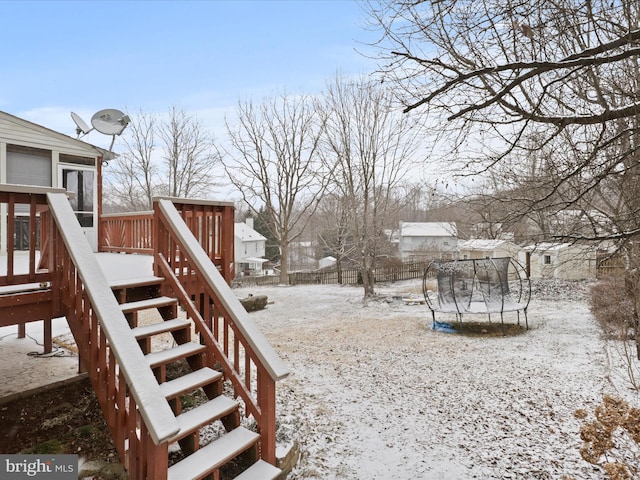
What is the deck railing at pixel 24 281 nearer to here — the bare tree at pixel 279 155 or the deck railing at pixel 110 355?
the deck railing at pixel 110 355

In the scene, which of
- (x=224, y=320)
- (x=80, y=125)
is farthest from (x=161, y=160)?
(x=224, y=320)

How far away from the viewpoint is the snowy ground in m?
3.44

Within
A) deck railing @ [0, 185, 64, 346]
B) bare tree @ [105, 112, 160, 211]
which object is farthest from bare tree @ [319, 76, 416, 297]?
deck railing @ [0, 185, 64, 346]

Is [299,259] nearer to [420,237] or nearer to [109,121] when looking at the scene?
[420,237]

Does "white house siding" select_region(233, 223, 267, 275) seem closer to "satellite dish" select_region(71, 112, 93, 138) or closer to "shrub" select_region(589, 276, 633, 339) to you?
"satellite dish" select_region(71, 112, 93, 138)

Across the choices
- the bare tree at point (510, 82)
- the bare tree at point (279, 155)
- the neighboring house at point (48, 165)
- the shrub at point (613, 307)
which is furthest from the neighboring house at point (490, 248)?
the neighboring house at point (48, 165)

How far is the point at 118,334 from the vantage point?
2309mm

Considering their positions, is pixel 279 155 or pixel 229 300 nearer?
pixel 229 300

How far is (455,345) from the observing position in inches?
293

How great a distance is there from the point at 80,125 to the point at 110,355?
687 centimetres

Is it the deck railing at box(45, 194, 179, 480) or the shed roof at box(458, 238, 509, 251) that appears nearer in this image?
the deck railing at box(45, 194, 179, 480)

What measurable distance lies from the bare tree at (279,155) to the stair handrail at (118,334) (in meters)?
16.4

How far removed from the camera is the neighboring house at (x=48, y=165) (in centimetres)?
638

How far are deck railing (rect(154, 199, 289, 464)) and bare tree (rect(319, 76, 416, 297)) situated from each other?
34.1 ft
